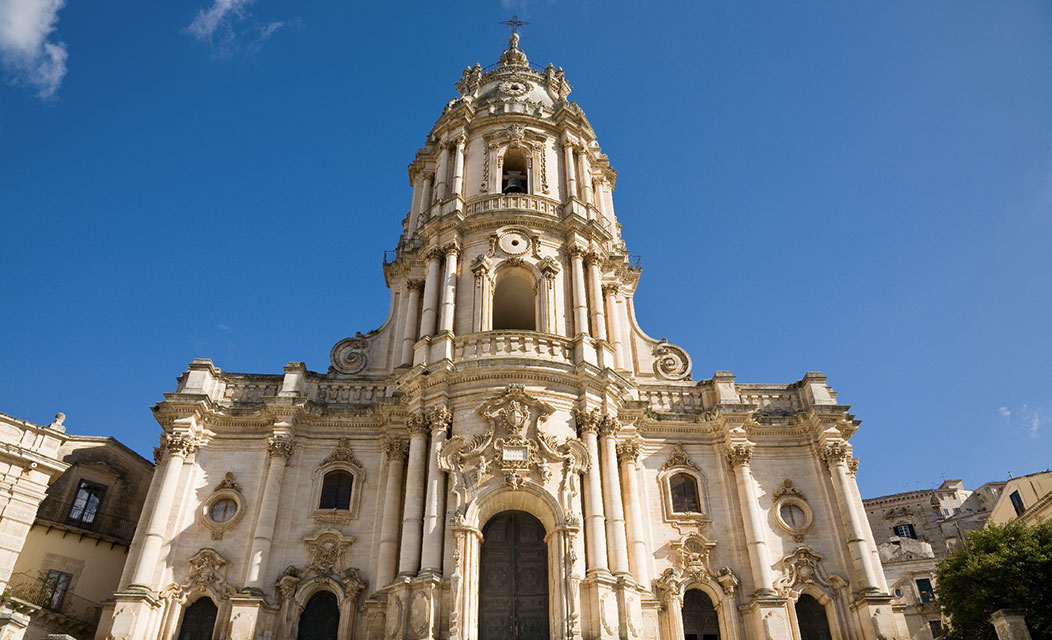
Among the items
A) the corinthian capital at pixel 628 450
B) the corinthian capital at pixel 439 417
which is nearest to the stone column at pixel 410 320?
the corinthian capital at pixel 439 417

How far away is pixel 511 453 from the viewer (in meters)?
24.0

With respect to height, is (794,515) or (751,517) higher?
(794,515)

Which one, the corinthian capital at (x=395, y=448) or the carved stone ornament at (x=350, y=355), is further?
the carved stone ornament at (x=350, y=355)

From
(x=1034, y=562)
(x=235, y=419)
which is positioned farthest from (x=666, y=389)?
(x=235, y=419)

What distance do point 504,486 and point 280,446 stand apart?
8.70m

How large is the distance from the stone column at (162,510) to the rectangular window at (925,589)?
40119mm

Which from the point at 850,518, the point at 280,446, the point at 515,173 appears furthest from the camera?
the point at 515,173

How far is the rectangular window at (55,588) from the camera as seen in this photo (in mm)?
26736

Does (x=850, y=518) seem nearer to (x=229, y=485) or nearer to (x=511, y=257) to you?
(x=511, y=257)

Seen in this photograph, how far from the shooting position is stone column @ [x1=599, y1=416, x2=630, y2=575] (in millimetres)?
23328

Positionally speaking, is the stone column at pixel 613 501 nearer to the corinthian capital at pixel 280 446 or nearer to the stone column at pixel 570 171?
the corinthian capital at pixel 280 446

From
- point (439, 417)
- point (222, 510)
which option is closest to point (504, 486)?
point (439, 417)

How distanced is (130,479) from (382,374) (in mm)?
12691

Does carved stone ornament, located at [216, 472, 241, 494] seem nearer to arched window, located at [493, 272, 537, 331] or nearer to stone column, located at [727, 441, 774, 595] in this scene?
arched window, located at [493, 272, 537, 331]
